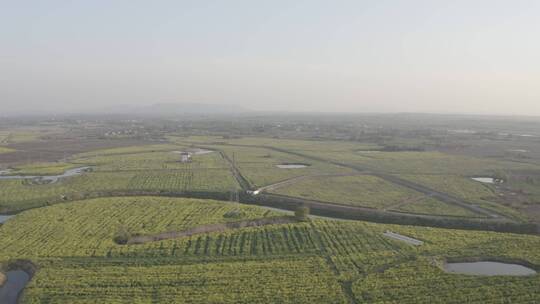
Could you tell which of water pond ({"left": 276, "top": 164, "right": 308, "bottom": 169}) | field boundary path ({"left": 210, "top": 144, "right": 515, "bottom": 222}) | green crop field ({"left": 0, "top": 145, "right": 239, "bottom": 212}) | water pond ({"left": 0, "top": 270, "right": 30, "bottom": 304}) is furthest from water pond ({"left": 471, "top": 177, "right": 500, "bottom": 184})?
water pond ({"left": 0, "top": 270, "right": 30, "bottom": 304})

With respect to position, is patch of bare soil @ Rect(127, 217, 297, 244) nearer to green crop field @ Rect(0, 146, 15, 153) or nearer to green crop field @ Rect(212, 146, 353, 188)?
green crop field @ Rect(212, 146, 353, 188)

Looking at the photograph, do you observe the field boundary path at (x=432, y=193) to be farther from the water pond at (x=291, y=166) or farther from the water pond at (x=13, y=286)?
the water pond at (x=13, y=286)

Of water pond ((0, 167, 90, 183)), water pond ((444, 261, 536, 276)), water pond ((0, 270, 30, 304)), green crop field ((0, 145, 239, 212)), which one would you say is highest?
green crop field ((0, 145, 239, 212))

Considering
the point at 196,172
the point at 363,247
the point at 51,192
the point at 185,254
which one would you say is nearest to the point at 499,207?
the point at 363,247

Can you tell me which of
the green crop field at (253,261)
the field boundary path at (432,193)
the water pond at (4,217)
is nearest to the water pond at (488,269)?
the green crop field at (253,261)

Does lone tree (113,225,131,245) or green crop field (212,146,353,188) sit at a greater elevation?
green crop field (212,146,353,188)

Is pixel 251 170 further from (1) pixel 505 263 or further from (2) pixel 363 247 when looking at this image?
(1) pixel 505 263
